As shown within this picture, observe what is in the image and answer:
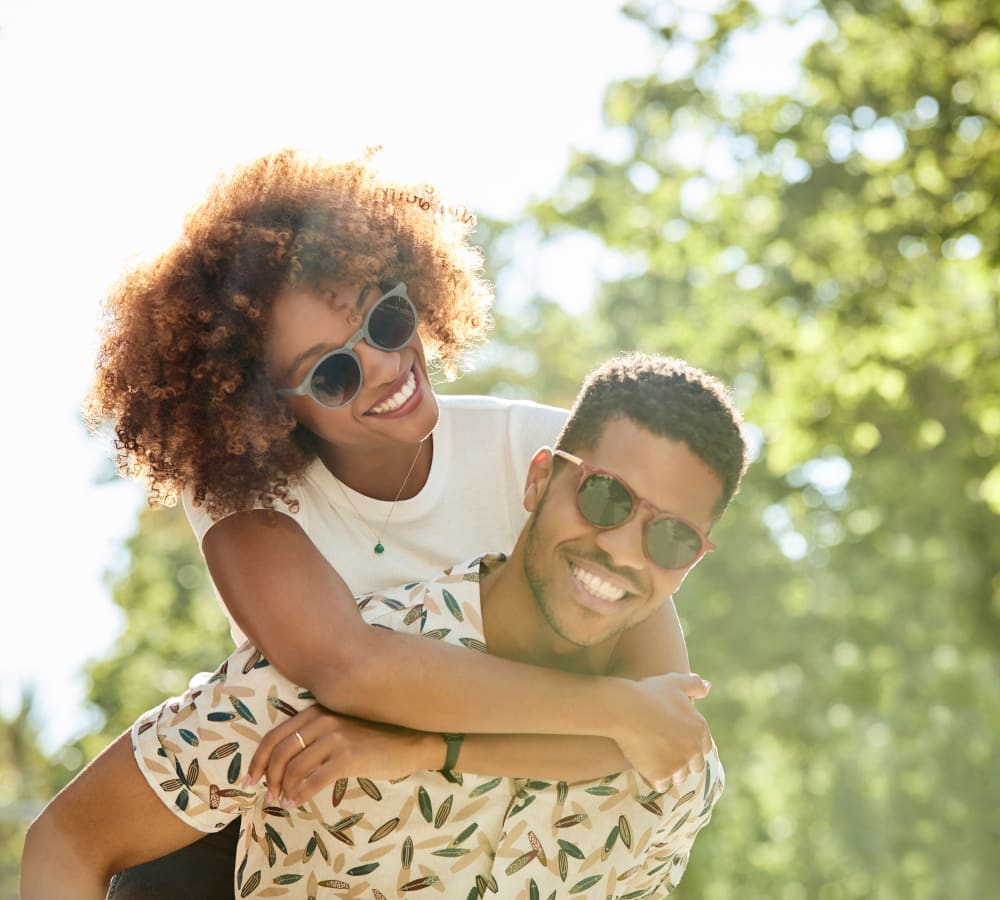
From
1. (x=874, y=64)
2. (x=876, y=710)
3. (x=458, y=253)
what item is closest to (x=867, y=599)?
(x=876, y=710)

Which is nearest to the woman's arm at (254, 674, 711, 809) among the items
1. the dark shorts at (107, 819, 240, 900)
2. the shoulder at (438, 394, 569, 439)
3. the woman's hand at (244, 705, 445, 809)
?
the woman's hand at (244, 705, 445, 809)

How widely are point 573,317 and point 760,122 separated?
13836mm

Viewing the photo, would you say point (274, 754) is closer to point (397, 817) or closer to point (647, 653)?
point (397, 817)

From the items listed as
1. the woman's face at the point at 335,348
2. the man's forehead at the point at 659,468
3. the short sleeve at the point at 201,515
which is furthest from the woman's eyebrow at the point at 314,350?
the man's forehead at the point at 659,468

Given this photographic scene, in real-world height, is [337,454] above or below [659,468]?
below

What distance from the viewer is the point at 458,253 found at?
3.42 metres

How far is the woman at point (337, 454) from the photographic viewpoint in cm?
245

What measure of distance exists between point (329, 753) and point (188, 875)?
672mm

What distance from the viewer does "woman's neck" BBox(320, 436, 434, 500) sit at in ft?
10.5

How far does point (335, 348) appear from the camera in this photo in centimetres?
291

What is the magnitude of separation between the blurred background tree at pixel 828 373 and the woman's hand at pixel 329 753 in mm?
8324

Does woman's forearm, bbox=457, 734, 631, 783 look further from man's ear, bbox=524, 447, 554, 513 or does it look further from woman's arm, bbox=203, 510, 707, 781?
man's ear, bbox=524, 447, 554, 513

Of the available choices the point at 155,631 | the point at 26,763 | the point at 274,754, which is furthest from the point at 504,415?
the point at 26,763

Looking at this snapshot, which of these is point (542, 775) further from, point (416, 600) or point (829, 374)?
point (829, 374)
